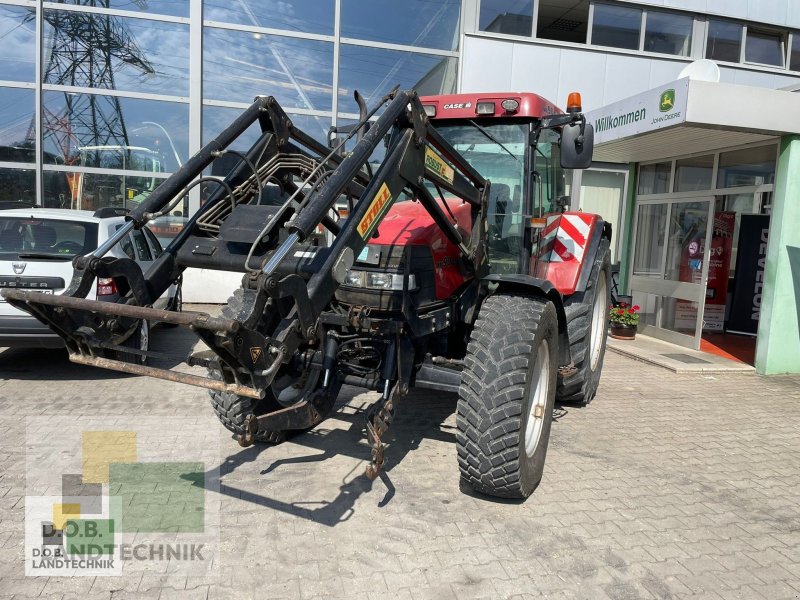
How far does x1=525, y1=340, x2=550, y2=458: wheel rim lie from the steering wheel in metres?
4.74

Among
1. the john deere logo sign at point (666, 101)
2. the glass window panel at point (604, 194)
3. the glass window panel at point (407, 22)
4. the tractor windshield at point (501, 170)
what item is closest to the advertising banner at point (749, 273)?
the glass window panel at point (604, 194)


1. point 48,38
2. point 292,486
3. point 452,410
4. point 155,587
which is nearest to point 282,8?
point 48,38

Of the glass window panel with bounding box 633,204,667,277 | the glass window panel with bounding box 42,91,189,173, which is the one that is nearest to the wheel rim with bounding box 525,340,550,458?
the glass window panel with bounding box 633,204,667,277

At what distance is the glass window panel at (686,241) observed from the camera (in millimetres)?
8742

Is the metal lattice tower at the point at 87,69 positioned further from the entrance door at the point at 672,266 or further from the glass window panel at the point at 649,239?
the entrance door at the point at 672,266

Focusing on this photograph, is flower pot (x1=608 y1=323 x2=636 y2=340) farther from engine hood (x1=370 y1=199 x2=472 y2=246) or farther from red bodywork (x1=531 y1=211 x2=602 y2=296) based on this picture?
engine hood (x1=370 y1=199 x2=472 y2=246)

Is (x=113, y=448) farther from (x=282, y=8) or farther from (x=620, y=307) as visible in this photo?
(x=282, y=8)

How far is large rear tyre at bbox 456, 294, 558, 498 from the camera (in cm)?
344

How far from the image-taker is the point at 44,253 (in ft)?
19.4

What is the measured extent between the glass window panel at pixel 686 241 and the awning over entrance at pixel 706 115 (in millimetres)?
1022

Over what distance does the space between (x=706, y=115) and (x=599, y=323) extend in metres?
2.56

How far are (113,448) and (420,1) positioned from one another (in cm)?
979

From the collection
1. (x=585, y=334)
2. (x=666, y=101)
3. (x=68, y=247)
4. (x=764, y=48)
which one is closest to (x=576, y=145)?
(x=585, y=334)

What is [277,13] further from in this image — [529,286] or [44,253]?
[529,286]
